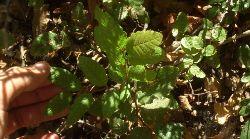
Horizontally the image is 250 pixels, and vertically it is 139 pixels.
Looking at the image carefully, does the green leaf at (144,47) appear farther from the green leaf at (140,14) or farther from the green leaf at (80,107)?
the green leaf at (140,14)

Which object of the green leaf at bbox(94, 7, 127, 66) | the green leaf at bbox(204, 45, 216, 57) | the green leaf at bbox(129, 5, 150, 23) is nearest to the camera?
the green leaf at bbox(94, 7, 127, 66)

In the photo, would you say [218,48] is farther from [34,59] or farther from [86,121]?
[34,59]

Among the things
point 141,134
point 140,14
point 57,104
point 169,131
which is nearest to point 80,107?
point 57,104

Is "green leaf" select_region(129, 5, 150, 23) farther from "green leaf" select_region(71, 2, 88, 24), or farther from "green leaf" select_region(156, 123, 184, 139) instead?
"green leaf" select_region(156, 123, 184, 139)

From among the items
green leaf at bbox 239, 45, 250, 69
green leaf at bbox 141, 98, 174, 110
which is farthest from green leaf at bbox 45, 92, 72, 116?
green leaf at bbox 239, 45, 250, 69

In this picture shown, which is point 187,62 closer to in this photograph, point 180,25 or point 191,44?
point 191,44

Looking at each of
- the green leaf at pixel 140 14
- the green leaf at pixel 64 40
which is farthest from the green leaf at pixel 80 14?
the green leaf at pixel 140 14
